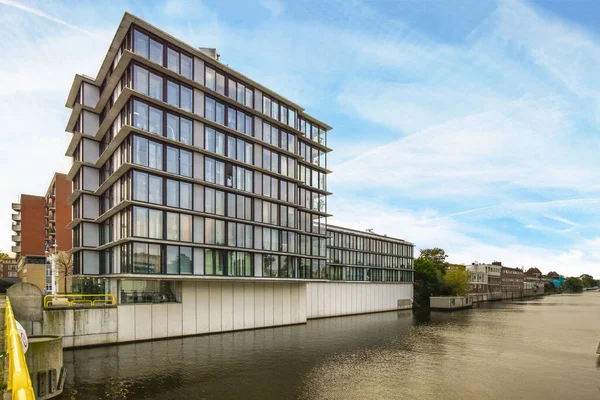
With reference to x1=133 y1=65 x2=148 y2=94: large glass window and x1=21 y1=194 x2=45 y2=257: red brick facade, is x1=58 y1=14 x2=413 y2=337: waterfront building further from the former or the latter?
x1=21 y1=194 x2=45 y2=257: red brick facade

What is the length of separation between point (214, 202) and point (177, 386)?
22.7m

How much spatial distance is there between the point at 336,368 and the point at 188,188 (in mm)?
22208

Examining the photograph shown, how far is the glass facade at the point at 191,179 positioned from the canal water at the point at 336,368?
8118 millimetres

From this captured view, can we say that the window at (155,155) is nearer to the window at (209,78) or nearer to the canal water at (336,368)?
the window at (209,78)

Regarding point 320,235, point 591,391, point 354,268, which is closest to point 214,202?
point 320,235

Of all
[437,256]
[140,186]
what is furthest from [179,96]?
[437,256]

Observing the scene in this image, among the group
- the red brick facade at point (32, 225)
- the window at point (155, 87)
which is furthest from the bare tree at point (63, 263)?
the window at point (155, 87)

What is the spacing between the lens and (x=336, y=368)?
2898cm

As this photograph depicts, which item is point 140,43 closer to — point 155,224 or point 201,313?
point 155,224

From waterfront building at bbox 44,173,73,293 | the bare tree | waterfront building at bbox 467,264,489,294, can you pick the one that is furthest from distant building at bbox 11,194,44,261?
waterfront building at bbox 467,264,489,294

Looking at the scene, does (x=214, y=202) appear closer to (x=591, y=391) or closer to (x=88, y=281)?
(x=88, y=281)

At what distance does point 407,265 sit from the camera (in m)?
94.8

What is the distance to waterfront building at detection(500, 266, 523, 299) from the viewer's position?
17475 cm

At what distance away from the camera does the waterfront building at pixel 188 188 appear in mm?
38312
